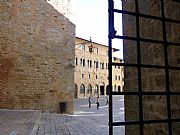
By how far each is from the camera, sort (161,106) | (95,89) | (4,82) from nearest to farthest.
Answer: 1. (161,106)
2. (4,82)
3. (95,89)

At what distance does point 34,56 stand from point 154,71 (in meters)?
10.1

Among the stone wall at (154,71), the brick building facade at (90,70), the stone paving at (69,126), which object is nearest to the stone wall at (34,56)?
the stone paving at (69,126)

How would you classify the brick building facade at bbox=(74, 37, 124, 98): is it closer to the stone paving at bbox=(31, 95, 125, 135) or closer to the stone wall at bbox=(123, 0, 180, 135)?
the stone paving at bbox=(31, 95, 125, 135)

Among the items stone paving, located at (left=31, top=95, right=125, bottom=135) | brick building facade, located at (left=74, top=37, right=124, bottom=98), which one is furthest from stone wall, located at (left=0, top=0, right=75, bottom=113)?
brick building facade, located at (left=74, top=37, right=124, bottom=98)

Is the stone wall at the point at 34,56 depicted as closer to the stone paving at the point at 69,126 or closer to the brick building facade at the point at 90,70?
the stone paving at the point at 69,126

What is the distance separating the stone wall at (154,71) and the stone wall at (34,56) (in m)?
8.99

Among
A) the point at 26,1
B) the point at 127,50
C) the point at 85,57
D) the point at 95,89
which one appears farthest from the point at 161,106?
the point at 95,89

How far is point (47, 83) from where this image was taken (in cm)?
1211

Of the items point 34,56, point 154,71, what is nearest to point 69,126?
point 154,71

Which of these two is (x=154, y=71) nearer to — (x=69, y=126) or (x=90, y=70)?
→ (x=69, y=126)

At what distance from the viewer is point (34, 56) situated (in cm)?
1195

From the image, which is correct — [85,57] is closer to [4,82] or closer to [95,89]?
[95,89]

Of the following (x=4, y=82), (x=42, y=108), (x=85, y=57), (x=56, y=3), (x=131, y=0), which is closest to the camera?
(x=131, y=0)

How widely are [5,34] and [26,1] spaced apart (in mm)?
2249
